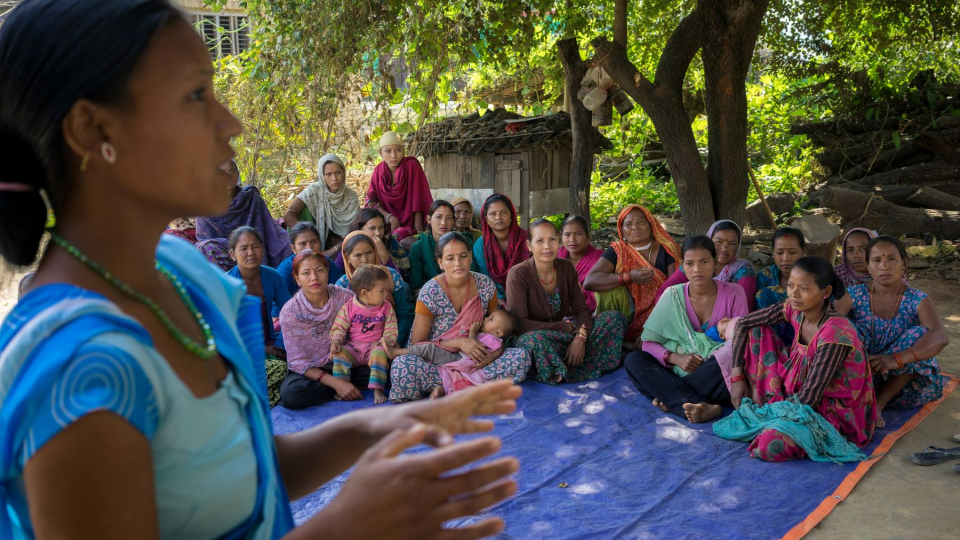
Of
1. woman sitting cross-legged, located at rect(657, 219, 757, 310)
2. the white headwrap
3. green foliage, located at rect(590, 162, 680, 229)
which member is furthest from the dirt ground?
green foliage, located at rect(590, 162, 680, 229)

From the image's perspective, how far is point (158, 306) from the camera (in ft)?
2.92

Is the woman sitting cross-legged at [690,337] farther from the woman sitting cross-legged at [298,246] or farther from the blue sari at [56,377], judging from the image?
the blue sari at [56,377]

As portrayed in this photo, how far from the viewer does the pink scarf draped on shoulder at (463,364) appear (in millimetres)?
5055

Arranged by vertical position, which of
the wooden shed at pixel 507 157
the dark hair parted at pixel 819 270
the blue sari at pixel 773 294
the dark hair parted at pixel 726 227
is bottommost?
the blue sari at pixel 773 294

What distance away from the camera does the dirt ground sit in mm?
3133

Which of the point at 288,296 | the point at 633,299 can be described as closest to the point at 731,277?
the point at 633,299

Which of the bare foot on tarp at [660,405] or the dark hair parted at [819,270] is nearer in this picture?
the dark hair parted at [819,270]

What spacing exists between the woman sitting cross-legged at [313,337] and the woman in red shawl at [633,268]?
200cm

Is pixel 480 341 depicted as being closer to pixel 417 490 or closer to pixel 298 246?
pixel 298 246

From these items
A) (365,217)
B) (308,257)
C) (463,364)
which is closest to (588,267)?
(463,364)

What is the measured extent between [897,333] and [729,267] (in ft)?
4.11

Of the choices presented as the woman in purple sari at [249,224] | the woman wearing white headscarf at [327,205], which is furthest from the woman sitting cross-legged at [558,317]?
the woman in purple sari at [249,224]

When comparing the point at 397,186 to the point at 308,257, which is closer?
the point at 308,257

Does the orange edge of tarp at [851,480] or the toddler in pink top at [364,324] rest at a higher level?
the toddler in pink top at [364,324]
